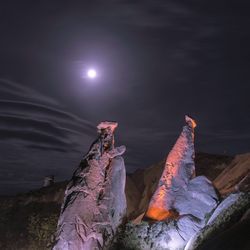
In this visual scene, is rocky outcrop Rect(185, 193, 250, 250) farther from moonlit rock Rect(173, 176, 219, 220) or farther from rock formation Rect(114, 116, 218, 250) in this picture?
moonlit rock Rect(173, 176, 219, 220)

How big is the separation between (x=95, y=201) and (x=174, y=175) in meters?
4.81

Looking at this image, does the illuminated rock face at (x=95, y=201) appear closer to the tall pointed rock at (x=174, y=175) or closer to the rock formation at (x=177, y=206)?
the rock formation at (x=177, y=206)

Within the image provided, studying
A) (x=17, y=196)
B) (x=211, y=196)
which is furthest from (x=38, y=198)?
(x=211, y=196)

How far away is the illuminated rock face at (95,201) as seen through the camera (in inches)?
821

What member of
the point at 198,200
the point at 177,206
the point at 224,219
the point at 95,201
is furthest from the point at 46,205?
the point at 224,219

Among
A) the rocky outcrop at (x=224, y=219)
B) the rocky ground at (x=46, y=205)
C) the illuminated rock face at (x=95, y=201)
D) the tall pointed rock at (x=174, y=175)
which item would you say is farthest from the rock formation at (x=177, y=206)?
the rocky ground at (x=46, y=205)

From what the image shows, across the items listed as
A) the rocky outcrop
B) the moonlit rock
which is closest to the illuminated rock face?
the moonlit rock

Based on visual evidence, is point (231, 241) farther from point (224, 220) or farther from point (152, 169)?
point (152, 169)

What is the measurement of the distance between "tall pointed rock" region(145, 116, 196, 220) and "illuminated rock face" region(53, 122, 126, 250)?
2104mm

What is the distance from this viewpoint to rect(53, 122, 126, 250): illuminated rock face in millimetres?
20844

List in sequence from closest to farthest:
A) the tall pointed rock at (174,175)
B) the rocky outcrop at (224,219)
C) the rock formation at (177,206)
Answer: the rocky outcrop at (224,219), the rock formation at (177,206), the tall pointed rock at (174,175)

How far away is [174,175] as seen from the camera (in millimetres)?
24297

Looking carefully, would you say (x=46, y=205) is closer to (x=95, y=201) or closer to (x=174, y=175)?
(x=174, y=175)

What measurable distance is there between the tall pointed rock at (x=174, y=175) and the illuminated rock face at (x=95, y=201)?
2104 millimetres
